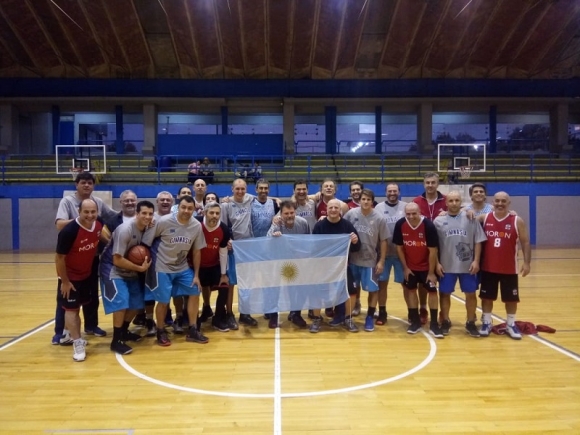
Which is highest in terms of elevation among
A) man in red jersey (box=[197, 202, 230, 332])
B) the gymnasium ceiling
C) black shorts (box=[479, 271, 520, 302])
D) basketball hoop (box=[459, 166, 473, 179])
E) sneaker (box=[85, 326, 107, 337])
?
the gymnasium ceiling

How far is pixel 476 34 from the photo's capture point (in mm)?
19156

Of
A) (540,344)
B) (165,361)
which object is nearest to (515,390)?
(540,344)

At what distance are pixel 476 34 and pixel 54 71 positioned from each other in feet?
60.5

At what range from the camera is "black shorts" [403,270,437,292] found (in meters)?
5.99

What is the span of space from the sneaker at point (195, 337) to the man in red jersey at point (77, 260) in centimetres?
125

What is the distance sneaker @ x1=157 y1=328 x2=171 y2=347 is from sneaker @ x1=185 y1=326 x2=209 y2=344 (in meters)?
0.28

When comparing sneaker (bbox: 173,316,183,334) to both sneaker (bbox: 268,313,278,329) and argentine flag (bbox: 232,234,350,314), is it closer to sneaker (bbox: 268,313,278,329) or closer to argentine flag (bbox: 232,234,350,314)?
argentine flag (bbox: 232,234,350,314)

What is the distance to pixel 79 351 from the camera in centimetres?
524

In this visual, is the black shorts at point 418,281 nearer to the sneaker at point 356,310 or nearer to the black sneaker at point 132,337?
the sneaker at point 356,310

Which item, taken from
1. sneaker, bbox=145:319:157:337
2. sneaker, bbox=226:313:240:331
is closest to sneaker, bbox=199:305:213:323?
sneaker, bbox=226:313:240:331

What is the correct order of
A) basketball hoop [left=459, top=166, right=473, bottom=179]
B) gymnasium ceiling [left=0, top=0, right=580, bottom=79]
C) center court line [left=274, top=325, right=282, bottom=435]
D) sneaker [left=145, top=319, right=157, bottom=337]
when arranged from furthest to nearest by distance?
gymnasium ceiling [left=0, top=0, right=580, bottom=79] < basketball hoop [left=459, top=166, right=473, bottom=179] < sneaker [left=145, top=319, right=157, bottom=337] < center court line [left=274, top=325, right=282, bottom=435]

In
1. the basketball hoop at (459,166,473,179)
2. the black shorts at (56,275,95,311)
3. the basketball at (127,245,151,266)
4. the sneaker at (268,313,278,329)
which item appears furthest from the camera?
the basketball hoop at (459,166,473,179)

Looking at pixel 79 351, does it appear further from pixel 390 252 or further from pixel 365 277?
pixel 390 252

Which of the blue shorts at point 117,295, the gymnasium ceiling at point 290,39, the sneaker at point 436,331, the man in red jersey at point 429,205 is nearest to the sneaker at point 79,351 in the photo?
the blue shorts at point 117,295
